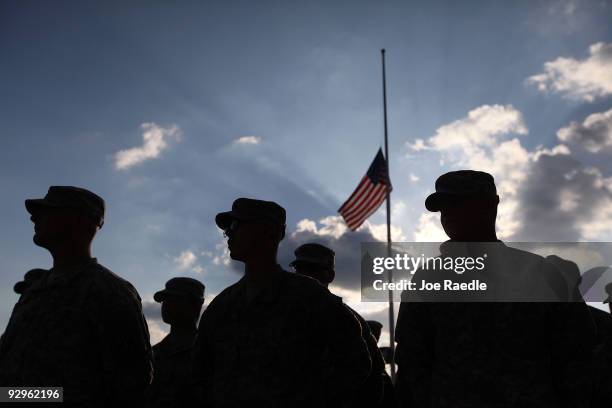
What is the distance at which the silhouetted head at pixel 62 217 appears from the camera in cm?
407

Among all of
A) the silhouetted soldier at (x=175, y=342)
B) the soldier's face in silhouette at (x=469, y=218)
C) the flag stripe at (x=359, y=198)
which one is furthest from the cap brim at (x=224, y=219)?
the flag stripe at (x=359, y=198)

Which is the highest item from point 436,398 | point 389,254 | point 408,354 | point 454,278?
point 389,254

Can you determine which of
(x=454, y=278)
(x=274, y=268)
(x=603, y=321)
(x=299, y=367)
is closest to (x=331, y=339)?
(x=299, y=367)

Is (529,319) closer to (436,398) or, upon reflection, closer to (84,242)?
(436,398)

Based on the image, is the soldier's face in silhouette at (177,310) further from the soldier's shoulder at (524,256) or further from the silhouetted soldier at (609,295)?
the silhouetted soldier at (609,295)

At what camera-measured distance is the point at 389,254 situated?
1806 cm

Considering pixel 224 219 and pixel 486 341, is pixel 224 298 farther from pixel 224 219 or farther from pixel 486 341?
pixel 486 341

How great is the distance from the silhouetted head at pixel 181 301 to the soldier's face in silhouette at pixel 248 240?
278 cm

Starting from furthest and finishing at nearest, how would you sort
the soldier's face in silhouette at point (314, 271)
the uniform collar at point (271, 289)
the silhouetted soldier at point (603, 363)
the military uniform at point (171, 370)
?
the silhouetted soldier at point (603, 363) < the soldier's face in silhouette at point (314, 271) < the military uniform at point (171, 370) < the uniform collar at point (271, 289)

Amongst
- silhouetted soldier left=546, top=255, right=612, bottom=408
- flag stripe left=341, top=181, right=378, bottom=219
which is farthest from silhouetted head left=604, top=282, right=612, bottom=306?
flag stripe left=341, top=181, right=378, bottom=219

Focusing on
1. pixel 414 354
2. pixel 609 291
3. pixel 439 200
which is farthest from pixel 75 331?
pixel 609 291

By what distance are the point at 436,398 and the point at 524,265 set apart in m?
0.99

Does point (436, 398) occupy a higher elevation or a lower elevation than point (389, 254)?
lower

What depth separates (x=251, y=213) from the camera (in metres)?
4.14
